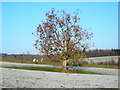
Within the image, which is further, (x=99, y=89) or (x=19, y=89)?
(x=99, y=89)

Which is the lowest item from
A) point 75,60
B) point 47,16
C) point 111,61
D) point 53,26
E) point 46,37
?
point 111,61

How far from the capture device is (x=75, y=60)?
15680mm

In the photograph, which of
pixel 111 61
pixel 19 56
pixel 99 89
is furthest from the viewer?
pixel 19 56

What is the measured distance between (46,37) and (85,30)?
368 centimetres

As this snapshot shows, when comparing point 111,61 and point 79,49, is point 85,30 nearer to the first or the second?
point 79,49

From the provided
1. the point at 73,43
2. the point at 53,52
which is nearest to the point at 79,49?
the point at 73,43

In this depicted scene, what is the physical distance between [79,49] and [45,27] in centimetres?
376

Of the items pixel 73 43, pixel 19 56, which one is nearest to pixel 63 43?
pixel 73 43

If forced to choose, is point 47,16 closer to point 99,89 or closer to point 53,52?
point 53,52

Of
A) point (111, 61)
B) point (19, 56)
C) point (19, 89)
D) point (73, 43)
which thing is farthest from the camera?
point (19, 56)

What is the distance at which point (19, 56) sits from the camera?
39.0 meters

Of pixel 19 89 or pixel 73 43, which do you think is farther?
pixel 73 43

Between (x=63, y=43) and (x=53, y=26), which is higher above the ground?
(x=53, y=26)

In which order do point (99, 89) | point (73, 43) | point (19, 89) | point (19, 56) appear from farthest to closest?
1. point (19, 56)
2. point (73, 43)
3. point (99, 89)
4. point (19, 89)
